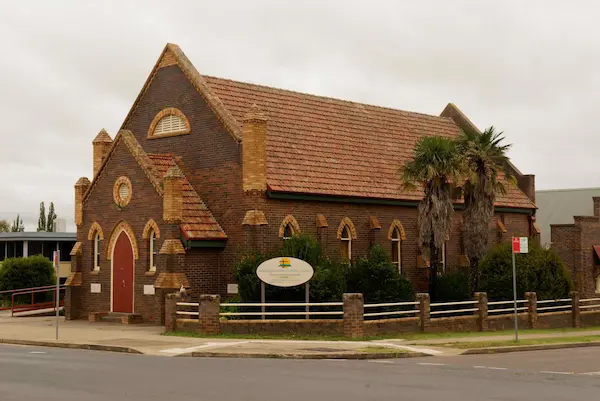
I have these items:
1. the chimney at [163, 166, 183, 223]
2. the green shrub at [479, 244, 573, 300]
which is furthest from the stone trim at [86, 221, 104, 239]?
the green shrub at [479, 244, 573, 300]

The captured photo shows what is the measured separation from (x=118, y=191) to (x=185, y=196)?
9.95 feet

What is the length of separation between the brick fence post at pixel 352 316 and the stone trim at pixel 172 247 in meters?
7.36

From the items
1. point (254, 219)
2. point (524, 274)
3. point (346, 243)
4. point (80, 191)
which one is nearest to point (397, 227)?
point (346, 243)

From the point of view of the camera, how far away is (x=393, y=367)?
62.1 ft

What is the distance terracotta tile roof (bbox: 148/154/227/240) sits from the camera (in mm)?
31722

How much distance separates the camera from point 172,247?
30.8m

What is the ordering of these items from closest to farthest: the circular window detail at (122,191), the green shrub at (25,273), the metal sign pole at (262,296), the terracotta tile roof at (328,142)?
the metal sign pole at (262,296) → the circular window detail at (122,191) → the terracotta tile roof at (328,142) → the green shrub at (25,273)

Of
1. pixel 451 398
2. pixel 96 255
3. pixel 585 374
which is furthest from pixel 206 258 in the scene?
pixel 451 398

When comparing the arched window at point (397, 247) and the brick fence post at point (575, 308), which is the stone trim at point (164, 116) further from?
the brick fence post at point (575, 308)

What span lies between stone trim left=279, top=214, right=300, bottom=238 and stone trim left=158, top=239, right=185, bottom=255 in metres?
3.87

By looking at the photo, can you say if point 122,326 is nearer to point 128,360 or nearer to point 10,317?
point 10,317

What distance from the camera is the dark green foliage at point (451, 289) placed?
115 ft

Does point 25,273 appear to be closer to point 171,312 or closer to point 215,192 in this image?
point 215,192

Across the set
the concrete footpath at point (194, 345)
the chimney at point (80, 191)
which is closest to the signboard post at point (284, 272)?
the concrete footpath at point (194, 345)
